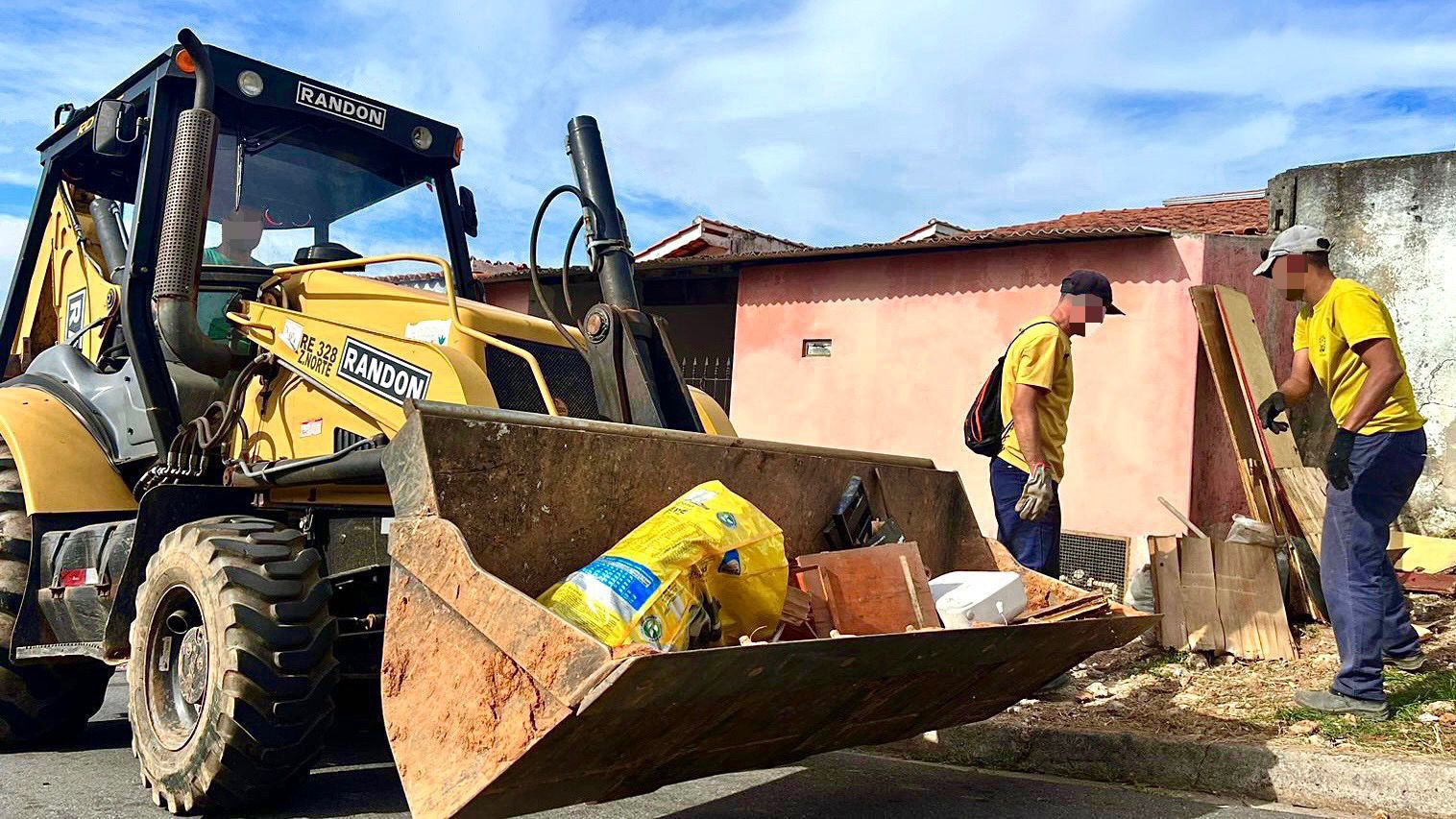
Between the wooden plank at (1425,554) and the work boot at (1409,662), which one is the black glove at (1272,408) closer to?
the work boot at (1409,662)

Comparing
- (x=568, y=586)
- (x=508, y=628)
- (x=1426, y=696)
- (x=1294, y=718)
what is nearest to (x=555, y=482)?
(x=568, y=586)

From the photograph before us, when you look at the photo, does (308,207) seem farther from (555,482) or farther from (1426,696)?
(1426,696)

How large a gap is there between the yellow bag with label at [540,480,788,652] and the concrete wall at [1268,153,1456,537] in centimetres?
768

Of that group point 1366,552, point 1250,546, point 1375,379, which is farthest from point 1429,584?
point 1375,379

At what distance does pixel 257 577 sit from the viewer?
3.99m

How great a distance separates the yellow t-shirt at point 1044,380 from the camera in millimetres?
5570

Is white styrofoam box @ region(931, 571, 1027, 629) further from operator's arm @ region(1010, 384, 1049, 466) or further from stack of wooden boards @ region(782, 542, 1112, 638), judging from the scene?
operator's arm @ region(1010, 384, 1049, 466)

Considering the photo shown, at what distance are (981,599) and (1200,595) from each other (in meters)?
2.68

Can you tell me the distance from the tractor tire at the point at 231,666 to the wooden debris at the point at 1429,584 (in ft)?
20.1

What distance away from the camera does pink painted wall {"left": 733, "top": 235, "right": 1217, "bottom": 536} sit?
10.5 m

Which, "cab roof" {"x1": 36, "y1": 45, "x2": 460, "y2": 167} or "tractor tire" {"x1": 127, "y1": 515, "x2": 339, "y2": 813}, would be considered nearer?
"tractor tire" {"x1": 127, "y1": 515, "x2": 339, "y2": 813}

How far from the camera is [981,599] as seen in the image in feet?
13.7

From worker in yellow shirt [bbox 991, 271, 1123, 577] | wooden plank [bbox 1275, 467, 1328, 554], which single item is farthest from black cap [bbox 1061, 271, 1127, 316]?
wooden plank [bbox 1275, 467, 1328, 554]

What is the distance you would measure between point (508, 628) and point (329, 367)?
2199mm
